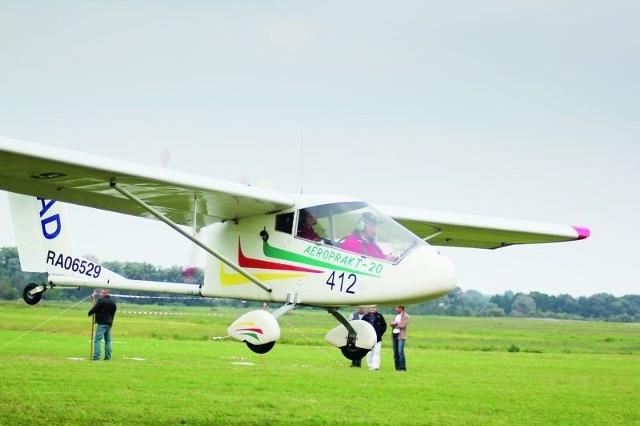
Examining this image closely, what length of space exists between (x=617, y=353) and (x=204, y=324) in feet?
70.4

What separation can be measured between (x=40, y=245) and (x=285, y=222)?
7.72 meters

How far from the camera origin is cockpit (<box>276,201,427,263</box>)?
1536cm

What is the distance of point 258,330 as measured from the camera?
49.5ft

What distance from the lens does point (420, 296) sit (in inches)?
592

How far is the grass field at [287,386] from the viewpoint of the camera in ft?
58.8

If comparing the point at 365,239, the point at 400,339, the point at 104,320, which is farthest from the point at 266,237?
the point at 400,339

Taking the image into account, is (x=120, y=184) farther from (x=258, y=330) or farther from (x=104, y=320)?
(x=104, y=320)

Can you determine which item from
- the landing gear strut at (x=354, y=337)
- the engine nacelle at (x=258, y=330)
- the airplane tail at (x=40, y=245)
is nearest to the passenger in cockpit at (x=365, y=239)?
the landing gear strut at (x=354, y=337)

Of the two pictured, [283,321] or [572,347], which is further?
[283,321]

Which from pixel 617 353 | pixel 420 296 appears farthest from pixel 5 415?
pixel 617 353

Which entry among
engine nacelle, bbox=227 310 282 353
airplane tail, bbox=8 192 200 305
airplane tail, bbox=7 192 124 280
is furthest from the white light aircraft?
airplane tail, bbox=7 192 124 280

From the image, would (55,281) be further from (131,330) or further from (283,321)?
(283,321)

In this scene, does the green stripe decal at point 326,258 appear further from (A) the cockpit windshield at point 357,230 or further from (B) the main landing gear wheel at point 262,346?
(B) the main landing gear wheel at point 262,346

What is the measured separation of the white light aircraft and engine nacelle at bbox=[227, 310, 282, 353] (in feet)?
0.05
